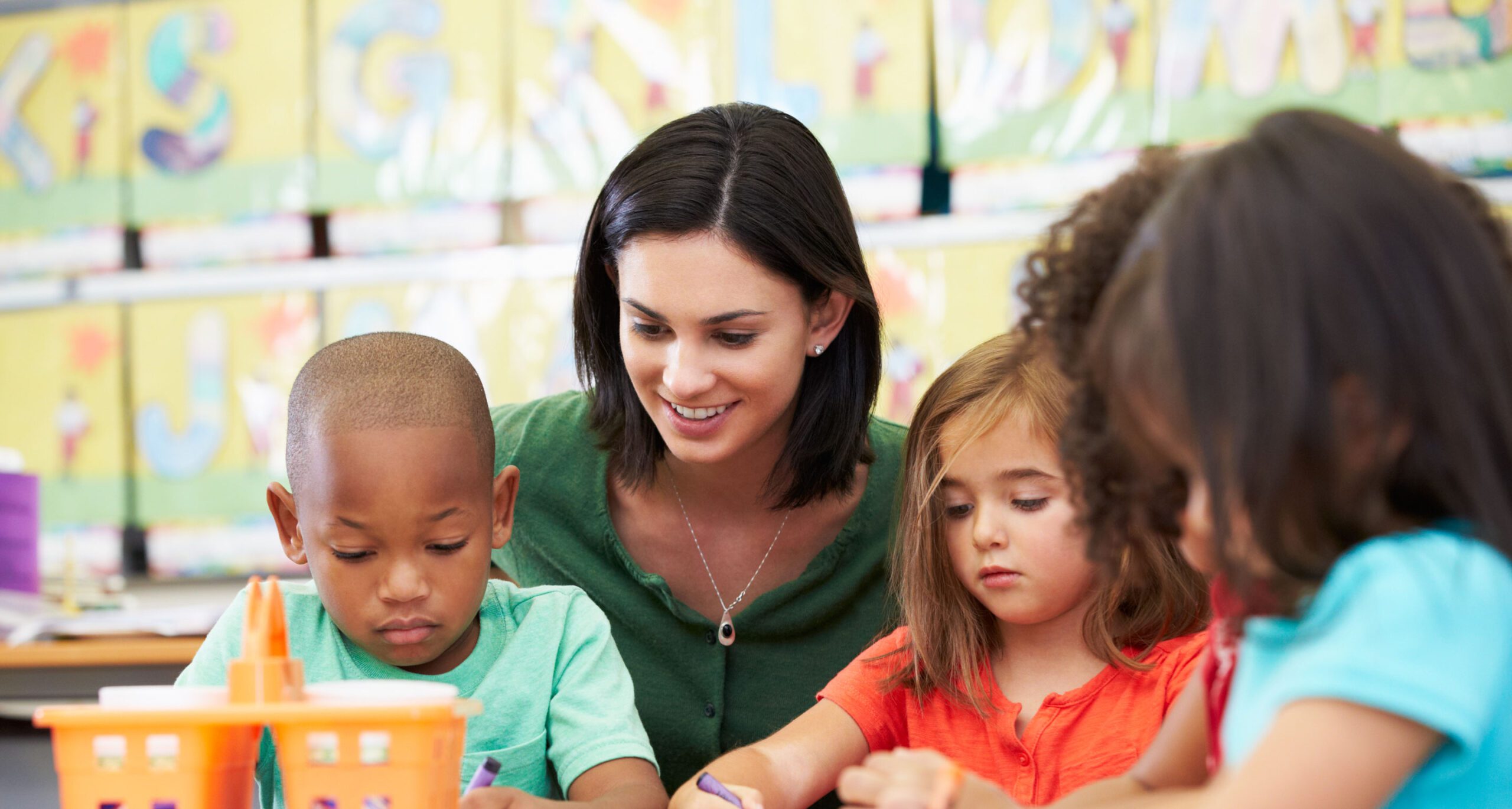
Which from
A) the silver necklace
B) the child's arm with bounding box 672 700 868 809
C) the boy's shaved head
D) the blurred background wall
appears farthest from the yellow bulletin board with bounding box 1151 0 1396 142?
the boy's shaved head

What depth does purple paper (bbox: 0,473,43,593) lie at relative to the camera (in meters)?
2.22

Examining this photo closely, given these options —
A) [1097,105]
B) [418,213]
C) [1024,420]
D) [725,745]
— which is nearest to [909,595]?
[1024,420]

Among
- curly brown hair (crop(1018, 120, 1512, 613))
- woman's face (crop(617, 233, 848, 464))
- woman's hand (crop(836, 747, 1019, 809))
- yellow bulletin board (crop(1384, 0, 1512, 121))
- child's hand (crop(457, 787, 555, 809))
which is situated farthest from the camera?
yellow bulletin board (crop(1384, 0, 1512, 121))

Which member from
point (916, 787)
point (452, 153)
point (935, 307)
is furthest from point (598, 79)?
point (916, 787)

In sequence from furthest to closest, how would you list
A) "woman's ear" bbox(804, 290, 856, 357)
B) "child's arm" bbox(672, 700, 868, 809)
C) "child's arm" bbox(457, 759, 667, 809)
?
"woman's ear" bbox(804, 290, 856, 357) < "child's arm" bbox(672, 700, 868, 809) < "child's arm" bbox(457, 759, 667, 809)

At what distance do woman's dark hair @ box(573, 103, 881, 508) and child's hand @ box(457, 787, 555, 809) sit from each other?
0.73 metres

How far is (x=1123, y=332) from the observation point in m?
0.70

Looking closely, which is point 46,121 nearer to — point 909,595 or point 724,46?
point 724,46

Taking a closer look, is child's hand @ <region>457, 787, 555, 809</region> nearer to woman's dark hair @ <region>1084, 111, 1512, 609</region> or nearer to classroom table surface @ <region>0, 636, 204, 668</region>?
woman's dark hair @ <region>1084, 111, 1512, 609</region>

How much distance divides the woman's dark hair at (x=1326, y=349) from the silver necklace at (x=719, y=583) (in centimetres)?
107

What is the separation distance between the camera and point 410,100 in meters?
2.97

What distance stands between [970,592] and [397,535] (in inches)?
23.6

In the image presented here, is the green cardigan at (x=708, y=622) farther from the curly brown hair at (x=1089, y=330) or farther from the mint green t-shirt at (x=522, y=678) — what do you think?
the curly brown hair at (x=1089, y=330)

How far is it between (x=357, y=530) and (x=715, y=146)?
0.72 metres
